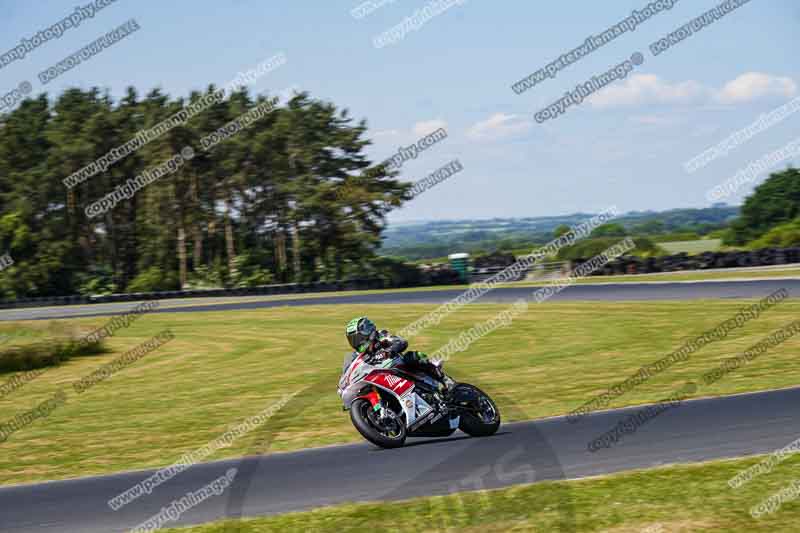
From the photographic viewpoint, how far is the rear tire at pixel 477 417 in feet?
33.3

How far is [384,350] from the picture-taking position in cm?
1005

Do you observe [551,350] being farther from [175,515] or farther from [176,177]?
[176,177]

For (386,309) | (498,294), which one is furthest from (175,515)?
(498,294)

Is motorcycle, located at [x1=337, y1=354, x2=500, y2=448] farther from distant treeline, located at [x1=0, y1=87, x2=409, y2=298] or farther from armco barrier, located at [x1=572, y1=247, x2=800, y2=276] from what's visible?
distant treeline, located at [x1=0, y1=87, x2=409, y2=298]

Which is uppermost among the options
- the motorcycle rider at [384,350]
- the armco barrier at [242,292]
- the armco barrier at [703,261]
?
the armco barrier at [242,292]

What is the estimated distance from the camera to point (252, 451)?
1091 centimetres

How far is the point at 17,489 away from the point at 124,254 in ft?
193

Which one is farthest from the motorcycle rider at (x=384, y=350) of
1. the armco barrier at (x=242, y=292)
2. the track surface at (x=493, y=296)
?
the armco barrier at (x=242, y=292)

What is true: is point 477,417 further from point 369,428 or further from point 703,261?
point 703,261

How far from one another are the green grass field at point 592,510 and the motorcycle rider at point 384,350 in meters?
2.38

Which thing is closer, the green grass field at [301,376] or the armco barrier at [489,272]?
the green grass field at [301,376]

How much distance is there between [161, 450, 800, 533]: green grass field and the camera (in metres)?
6.68

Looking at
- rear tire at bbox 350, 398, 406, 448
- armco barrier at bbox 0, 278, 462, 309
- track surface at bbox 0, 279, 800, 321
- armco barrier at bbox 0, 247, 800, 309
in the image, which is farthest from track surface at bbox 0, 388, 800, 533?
armco barrier at bbox 0, 278, 462, 309

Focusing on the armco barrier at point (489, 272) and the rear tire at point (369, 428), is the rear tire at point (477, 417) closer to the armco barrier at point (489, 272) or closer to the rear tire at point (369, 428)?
the rear tire at point (369, 428)
